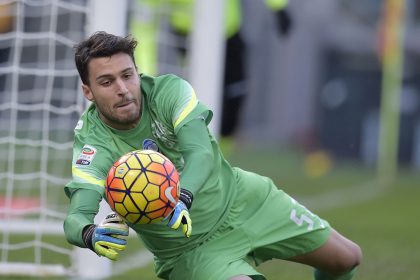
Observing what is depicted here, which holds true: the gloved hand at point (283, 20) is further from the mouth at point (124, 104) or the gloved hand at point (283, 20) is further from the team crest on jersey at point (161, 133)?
the mouth at point (124, 104)

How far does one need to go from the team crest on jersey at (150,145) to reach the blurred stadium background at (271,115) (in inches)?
86.6

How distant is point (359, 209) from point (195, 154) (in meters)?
7.43

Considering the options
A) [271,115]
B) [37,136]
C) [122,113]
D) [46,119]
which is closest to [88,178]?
[122,113]

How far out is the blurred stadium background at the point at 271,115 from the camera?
25.4ft

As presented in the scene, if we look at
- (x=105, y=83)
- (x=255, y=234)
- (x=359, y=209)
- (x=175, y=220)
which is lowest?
(x=359, y=209)

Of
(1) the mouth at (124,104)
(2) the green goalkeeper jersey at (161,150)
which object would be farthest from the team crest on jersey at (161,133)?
(1) the mouth at (124,104)

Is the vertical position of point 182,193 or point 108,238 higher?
point 182,193

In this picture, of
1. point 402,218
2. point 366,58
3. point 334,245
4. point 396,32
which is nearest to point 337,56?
point 366,58

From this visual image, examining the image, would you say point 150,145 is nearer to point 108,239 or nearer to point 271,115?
point 108,239

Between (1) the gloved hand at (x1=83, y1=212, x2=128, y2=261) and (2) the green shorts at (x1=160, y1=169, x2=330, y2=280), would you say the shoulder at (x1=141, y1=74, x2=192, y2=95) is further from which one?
(1) the gloved hand at (x1=83, y1=212, x2=128, y2=261)

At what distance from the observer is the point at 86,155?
5.01m

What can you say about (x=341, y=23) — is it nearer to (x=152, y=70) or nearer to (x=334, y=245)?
(x=152, y=70)

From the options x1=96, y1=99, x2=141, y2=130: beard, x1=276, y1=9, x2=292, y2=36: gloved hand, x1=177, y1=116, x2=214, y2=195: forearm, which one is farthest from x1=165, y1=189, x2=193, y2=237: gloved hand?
x1=276, y1=9, x2=292, y2=36: gloved hand

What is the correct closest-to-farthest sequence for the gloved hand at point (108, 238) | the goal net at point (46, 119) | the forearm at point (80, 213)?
1. the gloved hand at point (108, 238)
2. the forearm at point (80, 213)
3. the goal net at point (46, 119)
